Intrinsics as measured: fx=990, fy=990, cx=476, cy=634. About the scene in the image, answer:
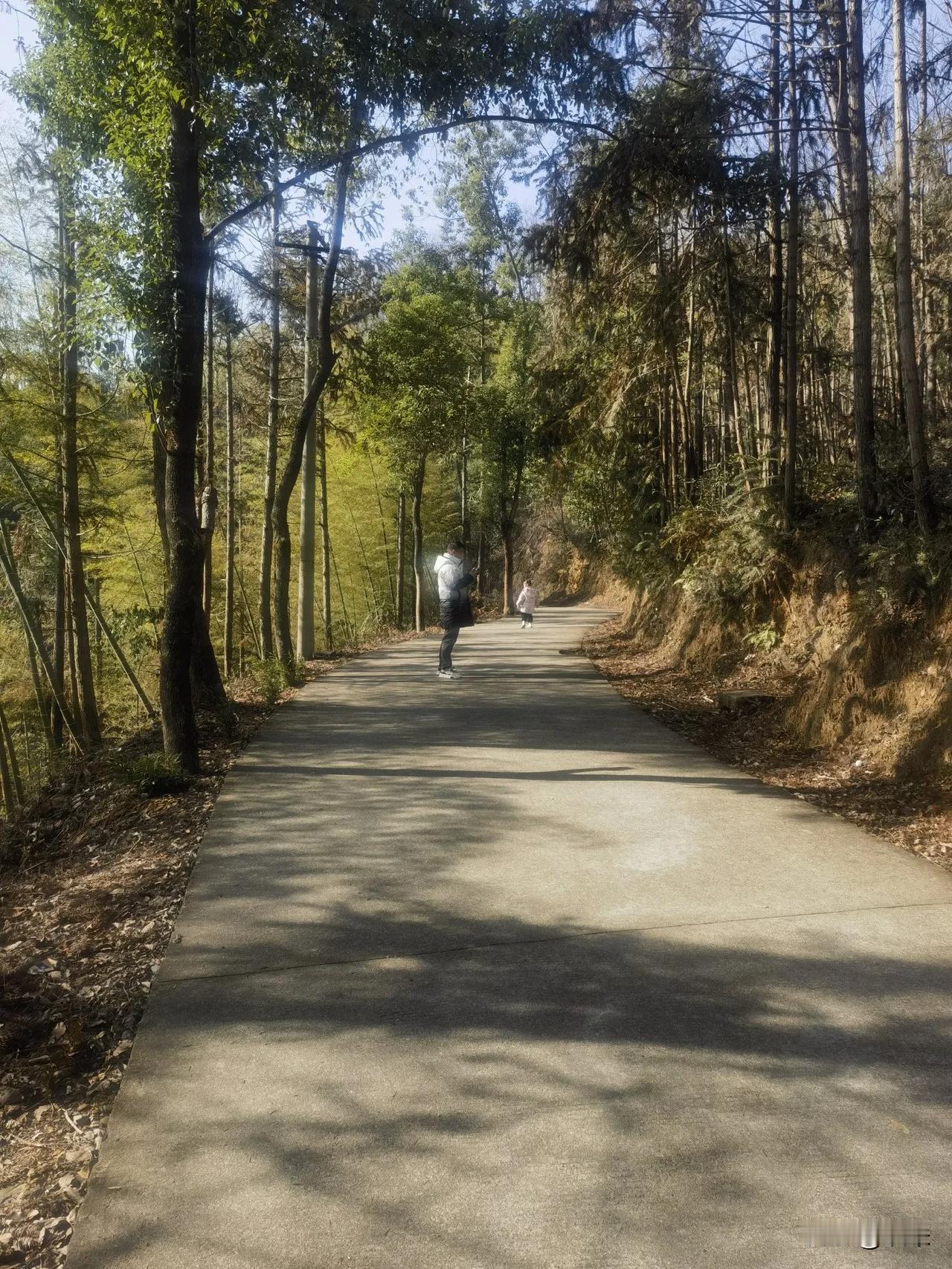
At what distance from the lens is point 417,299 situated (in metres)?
21.1

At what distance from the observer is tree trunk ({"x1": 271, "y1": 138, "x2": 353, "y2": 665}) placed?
14.0m

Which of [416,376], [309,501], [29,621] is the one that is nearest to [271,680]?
[29,621]

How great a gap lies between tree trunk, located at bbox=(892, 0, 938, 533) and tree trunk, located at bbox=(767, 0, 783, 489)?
146 centimetres

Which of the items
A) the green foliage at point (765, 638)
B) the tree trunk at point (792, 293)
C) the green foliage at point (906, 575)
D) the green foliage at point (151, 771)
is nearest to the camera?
the green foliage at point (151, 771)

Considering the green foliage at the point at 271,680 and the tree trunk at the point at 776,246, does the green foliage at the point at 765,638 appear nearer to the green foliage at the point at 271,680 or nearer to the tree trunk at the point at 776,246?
the tree trunk at the point at 776,246

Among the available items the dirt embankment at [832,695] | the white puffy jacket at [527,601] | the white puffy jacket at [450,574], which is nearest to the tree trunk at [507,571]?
the white puffy jacket at [527,601]

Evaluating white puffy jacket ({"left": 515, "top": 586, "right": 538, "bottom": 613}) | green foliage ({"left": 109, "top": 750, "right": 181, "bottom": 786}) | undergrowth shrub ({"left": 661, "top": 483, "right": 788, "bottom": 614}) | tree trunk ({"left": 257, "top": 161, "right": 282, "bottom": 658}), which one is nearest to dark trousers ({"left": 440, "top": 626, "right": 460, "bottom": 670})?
undergrowth shrub ({"left": 661, "top": 483, "right": 788, "bottom": 614})

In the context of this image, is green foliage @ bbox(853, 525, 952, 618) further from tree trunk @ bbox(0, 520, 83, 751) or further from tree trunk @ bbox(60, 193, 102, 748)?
tree trunk @ bbox(0, 520, 83, 751)

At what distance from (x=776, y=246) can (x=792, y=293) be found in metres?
1.27

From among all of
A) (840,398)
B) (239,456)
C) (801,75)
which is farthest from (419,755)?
(239,456)

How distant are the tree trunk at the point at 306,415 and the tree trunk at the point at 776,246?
564cm

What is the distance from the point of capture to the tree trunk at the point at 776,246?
10250 millimetres

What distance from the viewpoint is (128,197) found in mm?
7391

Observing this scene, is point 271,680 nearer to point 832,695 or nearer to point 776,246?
point 832,695
